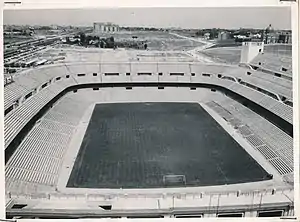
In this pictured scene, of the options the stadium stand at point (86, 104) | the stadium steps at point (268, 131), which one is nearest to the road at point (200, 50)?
the stadium stand at point (86, 104)

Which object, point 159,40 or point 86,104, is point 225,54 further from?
point 86,104

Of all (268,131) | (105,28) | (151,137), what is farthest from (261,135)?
(105,28)

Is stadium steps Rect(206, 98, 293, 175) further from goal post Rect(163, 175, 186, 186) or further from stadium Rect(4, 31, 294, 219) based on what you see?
goal post Rect(163, 175, 186, 186)

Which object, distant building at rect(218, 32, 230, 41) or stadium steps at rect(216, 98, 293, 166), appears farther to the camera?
distant building at rect(218, 32, 230, 41)

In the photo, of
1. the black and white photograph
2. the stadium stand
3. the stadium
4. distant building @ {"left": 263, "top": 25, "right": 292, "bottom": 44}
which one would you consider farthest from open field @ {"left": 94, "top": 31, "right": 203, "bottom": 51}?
distant building @ {"left": 263, "top": 25, "right": 292, "bottom": 44}

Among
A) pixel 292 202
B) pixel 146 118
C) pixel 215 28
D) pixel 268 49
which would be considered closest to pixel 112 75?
pixel 146 118

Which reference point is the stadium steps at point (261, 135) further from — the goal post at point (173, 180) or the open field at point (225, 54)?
the goal post at point (173, 180)

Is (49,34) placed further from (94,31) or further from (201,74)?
(201,74)
